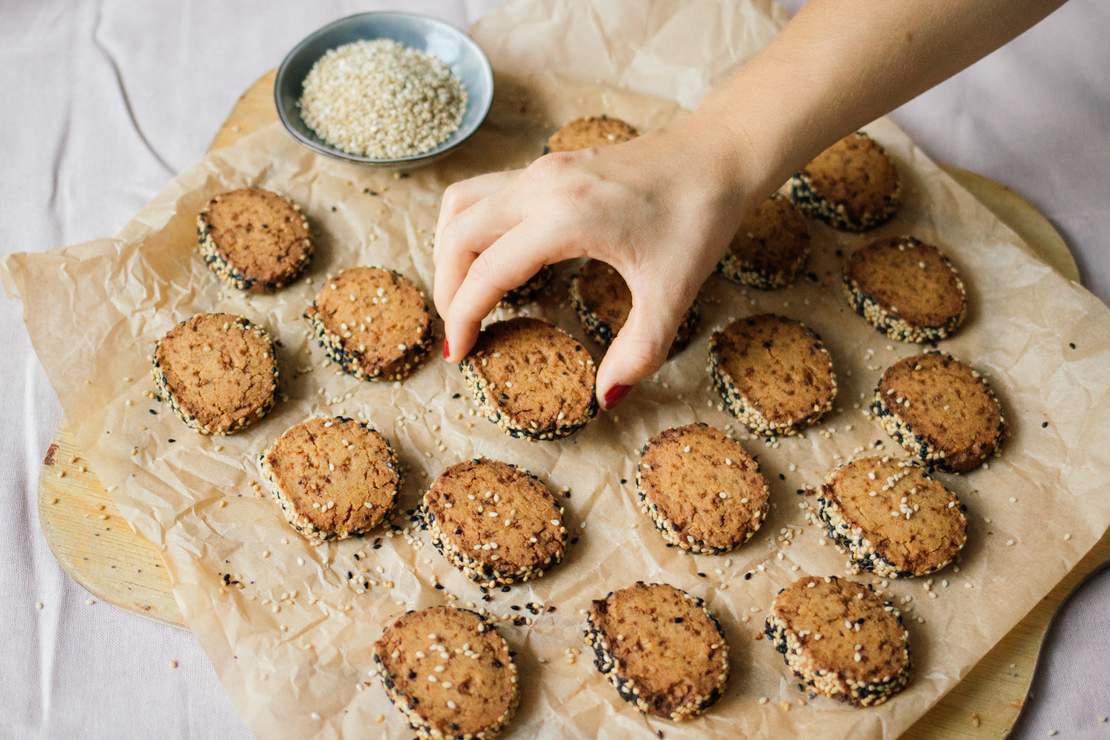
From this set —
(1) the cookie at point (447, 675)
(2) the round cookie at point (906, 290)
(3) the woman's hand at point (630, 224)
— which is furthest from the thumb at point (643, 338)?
(2) the round cookie at point (906, 290)

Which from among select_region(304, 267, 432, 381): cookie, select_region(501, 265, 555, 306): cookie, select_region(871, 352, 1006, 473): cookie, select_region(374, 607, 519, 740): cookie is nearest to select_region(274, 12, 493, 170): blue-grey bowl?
select_region(304, 267, 432, 381): cookie

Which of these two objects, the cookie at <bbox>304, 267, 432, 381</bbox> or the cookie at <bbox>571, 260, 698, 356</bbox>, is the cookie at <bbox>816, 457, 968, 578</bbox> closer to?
the cookie at <bbox>571, 260, 698, 356</bbox>

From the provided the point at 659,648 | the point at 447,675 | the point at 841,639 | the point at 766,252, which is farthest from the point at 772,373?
the point at 447,675

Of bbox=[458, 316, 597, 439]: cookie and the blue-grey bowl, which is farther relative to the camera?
the blue-grey bowl

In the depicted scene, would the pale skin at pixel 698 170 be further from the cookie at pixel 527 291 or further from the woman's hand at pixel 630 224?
the cookie at pixel 527 291

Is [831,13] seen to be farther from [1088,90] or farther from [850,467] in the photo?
[1088,90]

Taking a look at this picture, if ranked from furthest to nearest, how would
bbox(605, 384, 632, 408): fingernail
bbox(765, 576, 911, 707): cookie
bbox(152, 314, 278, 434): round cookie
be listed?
bbox(152, 314, 278, 434): round cookie, bbox(605, 384, 632, 408): fingernail, bbox(765, 576, 911, 707): cookie
